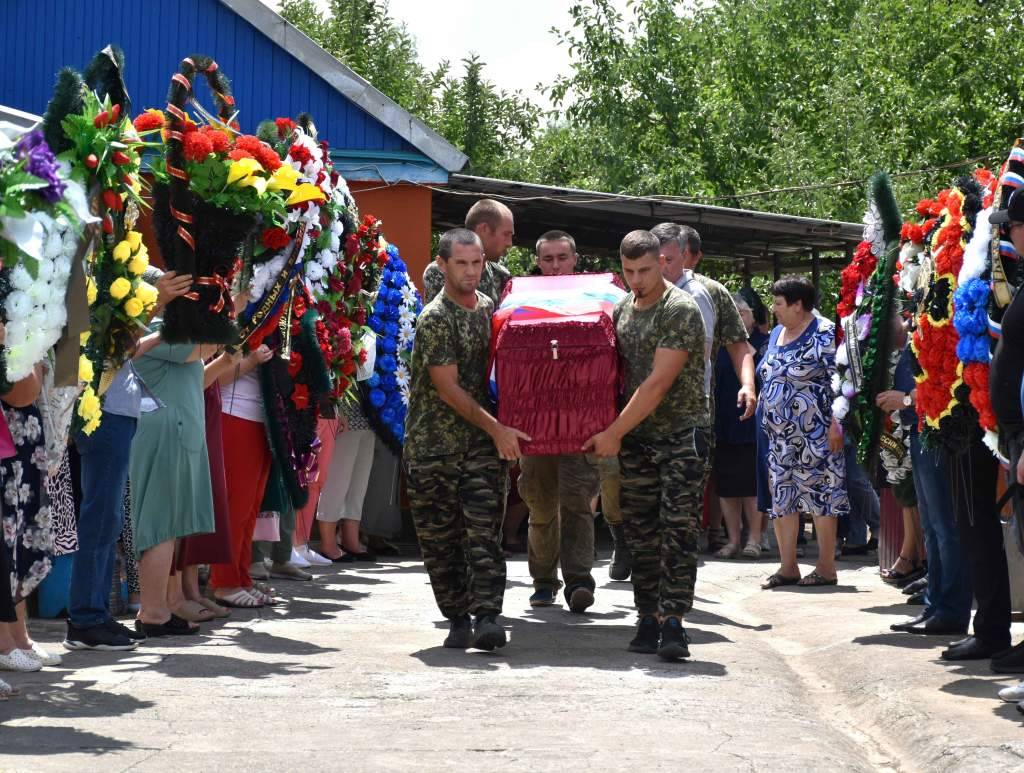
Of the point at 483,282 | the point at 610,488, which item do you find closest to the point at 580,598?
the point at 610,488

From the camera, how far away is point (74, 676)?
6.61 meters

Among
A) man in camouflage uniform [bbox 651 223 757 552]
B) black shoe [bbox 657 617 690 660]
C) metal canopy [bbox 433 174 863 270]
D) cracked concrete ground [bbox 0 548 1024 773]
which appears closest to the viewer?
cracked concrete ground [bbox 0 548 1024 773]

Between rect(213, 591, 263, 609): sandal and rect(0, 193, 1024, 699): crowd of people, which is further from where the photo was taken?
rect(213, 591, 263, 609): sandal

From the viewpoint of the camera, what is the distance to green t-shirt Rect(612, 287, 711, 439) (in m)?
7.46

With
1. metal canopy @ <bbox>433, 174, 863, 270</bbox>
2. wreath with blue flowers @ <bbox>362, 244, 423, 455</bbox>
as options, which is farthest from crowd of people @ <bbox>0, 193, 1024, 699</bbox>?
metal canopy @ <bbox>433, 174, 863, 270</bbox>

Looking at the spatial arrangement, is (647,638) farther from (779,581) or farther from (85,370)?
(779,581)

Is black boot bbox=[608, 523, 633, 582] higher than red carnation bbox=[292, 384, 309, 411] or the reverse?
the reverse

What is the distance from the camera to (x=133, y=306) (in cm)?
659

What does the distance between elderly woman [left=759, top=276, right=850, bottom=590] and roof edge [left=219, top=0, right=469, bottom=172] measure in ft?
18.7

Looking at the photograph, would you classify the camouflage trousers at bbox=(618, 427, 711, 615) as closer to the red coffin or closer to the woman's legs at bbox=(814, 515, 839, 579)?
the red coffin

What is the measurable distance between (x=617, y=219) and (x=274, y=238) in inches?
377

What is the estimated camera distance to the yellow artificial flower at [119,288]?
21.3 ft

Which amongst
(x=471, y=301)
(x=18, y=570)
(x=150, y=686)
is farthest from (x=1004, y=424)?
(x=18, y=570)

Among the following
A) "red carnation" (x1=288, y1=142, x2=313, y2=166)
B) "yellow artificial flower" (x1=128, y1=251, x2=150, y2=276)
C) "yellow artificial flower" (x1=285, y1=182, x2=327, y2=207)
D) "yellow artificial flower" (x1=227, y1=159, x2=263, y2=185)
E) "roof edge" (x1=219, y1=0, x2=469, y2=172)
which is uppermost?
"roof edge" (x1=219, y1=0, x2=469, y2=172)
